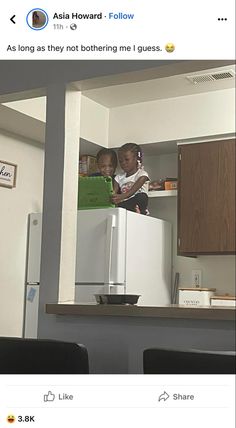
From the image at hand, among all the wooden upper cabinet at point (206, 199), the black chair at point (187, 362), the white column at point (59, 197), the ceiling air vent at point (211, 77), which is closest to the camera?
the black chair at point (187, 362)

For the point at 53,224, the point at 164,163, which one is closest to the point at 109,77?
the point at 53,224

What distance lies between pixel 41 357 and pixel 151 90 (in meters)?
1.90

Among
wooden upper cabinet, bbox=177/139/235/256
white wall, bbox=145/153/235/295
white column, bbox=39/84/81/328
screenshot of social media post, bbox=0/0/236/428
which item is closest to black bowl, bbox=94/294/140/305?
screenshot of social media post, bbox=0/0/236/428

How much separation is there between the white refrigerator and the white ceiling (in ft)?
2.06

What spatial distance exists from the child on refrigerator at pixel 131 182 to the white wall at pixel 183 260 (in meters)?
0.31

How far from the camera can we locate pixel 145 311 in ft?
4.46

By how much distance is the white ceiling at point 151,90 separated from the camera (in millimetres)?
2746

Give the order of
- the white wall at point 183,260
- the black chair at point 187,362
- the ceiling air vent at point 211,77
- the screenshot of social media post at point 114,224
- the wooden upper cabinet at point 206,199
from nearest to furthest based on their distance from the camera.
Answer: the black chair at point 187,362 → the screenshot of social media post at point 114,224 → the ceiling air vent at point 211,77 → the wooden upper cabinet at point 206,199 → the white wall at point 183,260
